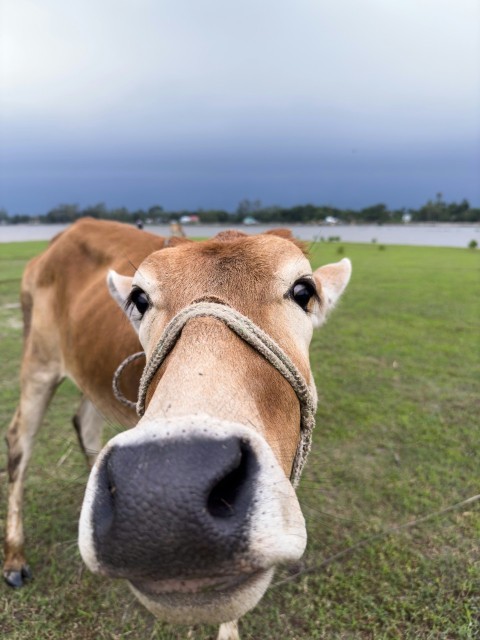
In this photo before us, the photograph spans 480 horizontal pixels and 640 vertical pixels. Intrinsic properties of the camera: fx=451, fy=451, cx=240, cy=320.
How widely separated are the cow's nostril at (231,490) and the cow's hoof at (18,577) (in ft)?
Answer: 10.3

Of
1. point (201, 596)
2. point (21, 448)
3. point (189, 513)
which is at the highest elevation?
point (189, 513)

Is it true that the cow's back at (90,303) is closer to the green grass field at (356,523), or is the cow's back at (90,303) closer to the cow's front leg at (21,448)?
the cow's front leg at (21,448)

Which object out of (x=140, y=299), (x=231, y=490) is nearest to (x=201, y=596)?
(x=231, y=490)

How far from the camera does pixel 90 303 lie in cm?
397

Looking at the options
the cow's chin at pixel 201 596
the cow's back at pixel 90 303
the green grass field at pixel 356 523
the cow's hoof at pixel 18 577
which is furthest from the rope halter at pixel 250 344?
the cow's hoof at pixel 18 577

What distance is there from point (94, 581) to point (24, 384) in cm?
182

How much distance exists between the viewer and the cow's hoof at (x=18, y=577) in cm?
342

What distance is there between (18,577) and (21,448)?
Answer: 3.42 ft

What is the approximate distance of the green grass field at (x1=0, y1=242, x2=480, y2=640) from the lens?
3.03 m

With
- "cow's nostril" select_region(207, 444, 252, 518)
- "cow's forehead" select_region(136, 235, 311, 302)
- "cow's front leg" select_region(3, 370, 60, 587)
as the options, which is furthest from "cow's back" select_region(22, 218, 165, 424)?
"cow's nostril" select_region(207, 444, 252, 518)

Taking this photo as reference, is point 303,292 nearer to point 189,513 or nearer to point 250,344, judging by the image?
point 250,344

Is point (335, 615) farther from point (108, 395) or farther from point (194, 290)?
point (194, 290)

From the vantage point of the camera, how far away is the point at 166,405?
1.35m

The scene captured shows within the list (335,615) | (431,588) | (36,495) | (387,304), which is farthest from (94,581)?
(387,304)
